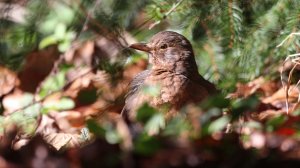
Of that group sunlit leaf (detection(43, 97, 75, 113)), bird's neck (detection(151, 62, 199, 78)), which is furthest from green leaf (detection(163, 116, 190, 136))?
sunlit leaf (detection(43, 97, 75, 113))

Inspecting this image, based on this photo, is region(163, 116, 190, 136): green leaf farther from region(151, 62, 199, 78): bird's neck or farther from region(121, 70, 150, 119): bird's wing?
region(151, 62, 199, 78): bird's neck

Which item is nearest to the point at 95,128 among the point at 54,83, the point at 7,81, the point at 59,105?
the point at 59,105

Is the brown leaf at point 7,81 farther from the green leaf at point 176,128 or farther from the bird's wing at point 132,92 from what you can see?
the green leaf at point 176,128

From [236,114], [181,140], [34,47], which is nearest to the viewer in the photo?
[181,140]

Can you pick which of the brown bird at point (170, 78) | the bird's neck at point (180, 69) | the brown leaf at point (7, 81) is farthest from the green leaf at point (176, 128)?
the brown leaf at point (7, 81)

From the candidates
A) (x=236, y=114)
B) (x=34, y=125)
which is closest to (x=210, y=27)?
(x=34, y=125)

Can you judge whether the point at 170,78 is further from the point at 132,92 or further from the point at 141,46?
the point at 141,46

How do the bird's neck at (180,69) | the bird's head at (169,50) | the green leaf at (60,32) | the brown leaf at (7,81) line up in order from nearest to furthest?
the bird's neck at (180,69) → the bird's head at (169,50) → the green leaf at (60,32) → the brown leaf at (7,81)

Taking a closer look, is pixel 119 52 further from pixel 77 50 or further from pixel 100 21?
pixel 77 50
